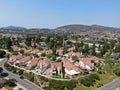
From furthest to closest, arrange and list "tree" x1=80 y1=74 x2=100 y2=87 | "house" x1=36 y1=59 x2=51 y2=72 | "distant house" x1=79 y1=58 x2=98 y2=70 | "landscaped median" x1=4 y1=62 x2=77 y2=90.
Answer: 1. "distant house" x1=79 y1=58 x2=98 y2=70
2. "house" x1=36 y1=59 x2=51 y2=72
3. "tree" x1=80 y1=74 x2=100 y2=87
4. "landscaped median" x1=4 y1=62 x2=77 y2=90

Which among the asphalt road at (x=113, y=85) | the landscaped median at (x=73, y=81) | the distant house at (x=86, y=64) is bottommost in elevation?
the asphalt road at (x=113, y=85)

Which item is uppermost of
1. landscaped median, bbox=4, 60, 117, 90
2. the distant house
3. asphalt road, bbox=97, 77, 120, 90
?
the distant house

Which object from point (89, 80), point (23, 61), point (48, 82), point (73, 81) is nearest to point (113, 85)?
→ point (89, 80)

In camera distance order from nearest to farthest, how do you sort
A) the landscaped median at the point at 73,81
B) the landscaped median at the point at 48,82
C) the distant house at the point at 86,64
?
the landscaped median at the point at 48,82
the landscaped median at the point at 73,81
the distant house at the point at 86,64

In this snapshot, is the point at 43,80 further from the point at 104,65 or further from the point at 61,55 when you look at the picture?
the point at 61,55

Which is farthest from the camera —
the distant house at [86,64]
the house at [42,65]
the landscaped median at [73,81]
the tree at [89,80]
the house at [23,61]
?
the house at [23,61]

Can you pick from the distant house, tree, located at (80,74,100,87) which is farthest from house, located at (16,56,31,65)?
tree, located at (80,74,100,87)

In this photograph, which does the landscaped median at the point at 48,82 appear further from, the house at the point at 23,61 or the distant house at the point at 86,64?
the distant house at the point at 86,64

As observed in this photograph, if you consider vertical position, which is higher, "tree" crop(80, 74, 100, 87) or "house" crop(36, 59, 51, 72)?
"house" crop(36, 59, 51, 72)

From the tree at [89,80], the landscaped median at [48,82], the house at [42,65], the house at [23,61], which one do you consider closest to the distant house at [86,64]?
the tree at [89,80]

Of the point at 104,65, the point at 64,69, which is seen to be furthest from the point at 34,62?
the point at 104,65

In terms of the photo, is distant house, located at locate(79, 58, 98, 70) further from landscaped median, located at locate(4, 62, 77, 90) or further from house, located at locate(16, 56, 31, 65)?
house, located at locate(16, 56, 31, 65)

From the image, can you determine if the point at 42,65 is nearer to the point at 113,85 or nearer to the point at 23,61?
the point at 23,61
